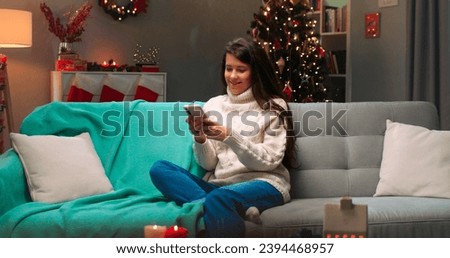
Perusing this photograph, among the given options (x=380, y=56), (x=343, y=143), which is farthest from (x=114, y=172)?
(x=380, y=56)

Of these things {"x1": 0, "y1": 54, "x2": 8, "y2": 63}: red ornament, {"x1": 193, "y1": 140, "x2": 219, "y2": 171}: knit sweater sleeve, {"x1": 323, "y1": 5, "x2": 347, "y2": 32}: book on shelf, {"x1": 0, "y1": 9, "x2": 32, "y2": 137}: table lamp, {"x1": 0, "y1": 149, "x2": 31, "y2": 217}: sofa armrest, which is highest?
{"x1": 323, "y1": 5, "x2": 347, "y2": 32}: book on shelf

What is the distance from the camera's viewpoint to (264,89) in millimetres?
1938

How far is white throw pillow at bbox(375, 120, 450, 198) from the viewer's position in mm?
2016

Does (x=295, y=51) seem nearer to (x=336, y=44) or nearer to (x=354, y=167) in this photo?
(x=336, y=44)

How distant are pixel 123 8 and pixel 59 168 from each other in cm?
145

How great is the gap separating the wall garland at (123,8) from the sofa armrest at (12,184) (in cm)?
141

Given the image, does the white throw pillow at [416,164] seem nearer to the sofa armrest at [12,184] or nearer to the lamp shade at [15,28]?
the sofa armrest at [12,184]

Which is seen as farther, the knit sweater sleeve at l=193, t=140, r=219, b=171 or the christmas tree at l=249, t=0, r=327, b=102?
the christmas tree at l=249, t=0, r=327, b=102

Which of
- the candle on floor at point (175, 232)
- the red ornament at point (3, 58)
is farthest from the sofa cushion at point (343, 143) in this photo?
the red ornament at point (3, 58)

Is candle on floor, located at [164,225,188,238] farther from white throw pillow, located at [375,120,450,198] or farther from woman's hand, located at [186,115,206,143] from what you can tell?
white throw pillow, located at [375,120,450,198]

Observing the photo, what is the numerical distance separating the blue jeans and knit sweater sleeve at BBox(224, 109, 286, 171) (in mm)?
49

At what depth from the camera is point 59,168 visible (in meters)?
1.92

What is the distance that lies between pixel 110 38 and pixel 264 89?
143 cm

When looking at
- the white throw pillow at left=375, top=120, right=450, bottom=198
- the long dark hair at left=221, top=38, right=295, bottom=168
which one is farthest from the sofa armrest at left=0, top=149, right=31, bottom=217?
the white throw pillow at left=375, top=120, right=450, bottom=198
